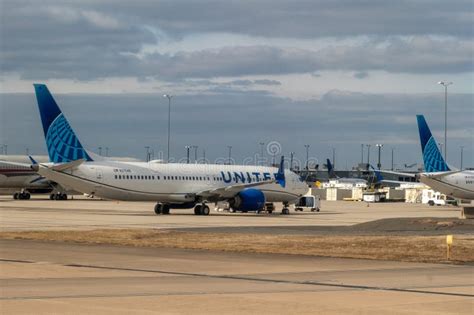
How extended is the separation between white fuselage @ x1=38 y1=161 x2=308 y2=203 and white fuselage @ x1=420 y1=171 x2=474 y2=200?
16.8m

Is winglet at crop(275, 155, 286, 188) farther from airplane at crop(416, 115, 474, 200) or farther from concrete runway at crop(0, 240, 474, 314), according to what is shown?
concrete runway at crop(0, 240, 474, 314)

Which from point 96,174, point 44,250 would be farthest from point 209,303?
point 96,174

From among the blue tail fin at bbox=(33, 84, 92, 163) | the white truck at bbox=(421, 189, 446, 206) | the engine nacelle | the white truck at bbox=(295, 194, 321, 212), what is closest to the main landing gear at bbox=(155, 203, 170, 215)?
the engine nacelle

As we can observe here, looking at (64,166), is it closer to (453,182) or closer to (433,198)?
(453,182)

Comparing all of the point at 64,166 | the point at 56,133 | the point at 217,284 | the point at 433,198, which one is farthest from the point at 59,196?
the point at 217,284

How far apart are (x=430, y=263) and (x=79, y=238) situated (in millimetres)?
13845

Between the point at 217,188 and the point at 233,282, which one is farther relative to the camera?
the point at 217,188

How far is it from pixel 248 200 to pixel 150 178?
7174mm

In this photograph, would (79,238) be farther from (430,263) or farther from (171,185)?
(171,185)

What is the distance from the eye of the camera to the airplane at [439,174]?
84750 millimetres

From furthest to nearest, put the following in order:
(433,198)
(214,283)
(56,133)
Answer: (433,198), (56,133), (214,283)

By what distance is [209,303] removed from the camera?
17.4 meters

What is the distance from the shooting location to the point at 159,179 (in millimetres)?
64625

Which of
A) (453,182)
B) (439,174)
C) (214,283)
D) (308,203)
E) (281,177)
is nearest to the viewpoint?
(214,283)
